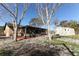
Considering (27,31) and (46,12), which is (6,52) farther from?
(46,12)

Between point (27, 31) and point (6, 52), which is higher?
point (27, 31)

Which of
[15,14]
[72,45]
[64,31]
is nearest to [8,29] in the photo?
[15,14]

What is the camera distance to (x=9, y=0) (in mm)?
2170

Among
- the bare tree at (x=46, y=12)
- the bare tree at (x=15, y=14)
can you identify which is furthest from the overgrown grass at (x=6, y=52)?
the bare tree at (x=46, y=12)

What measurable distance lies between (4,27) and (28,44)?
13.2 inches

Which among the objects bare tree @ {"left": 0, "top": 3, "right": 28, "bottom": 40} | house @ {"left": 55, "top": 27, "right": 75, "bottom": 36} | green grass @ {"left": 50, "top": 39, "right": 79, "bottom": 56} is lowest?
green grass @ {"left": 50, "top": 39, "right": 79, "bottom": 56}

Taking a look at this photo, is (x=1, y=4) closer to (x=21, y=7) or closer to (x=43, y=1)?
(x=21, y=7)

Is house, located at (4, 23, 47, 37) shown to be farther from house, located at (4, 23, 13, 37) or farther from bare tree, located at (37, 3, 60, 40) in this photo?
bare tree, located at (37, 3, 60, 40)

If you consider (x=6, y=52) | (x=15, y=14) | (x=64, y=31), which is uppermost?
(x=15, y=14)

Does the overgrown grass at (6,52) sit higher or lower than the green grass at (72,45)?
lower

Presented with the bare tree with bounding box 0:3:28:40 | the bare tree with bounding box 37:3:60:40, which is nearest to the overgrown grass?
the bare tree with bounding box 0:3:28:40

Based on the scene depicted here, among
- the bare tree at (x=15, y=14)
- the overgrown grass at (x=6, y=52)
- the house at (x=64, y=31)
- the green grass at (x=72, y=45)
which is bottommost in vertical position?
the overgrown grass at (x=6, y=52)

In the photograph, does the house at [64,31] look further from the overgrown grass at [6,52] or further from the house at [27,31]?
the overgrown grass at [6,52]

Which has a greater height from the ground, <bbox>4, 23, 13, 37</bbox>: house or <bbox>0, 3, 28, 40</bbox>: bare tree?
<bbox>0, 3, 28, 40</bbox>: bare tree
